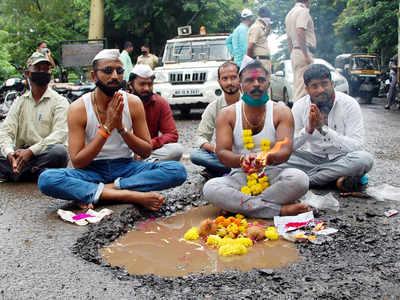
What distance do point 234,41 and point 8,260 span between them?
7.62 meters

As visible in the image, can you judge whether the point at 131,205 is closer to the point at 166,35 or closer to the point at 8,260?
the point at 8,260

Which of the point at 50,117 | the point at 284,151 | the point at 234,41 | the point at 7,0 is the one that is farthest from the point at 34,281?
the point at 7,0

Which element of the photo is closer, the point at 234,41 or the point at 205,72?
the point at 234,41

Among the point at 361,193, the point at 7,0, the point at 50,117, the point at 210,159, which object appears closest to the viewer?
the point at 361,193

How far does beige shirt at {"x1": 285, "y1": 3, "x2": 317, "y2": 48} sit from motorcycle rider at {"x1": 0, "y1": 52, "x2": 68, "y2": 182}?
3.88 meters

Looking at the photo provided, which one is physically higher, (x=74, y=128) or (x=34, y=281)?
(x=74, y=128)

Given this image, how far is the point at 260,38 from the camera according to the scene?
9047 millimetres

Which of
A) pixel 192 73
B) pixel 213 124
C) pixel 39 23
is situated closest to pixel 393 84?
pixel 192 73

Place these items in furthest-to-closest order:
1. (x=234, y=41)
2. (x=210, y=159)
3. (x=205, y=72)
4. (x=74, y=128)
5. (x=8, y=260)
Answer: (x=205, y=72) → (x=234, y=41) → (x=210, y=159) → (x=74, y=128) → (x=8, y=260)

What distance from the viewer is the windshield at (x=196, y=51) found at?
12.5 meters

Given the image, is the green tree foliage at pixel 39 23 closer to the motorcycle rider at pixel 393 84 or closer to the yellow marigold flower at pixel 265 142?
the motorcycle rider at pixel 393 84

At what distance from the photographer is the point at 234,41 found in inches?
393

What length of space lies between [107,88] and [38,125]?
1.65 m

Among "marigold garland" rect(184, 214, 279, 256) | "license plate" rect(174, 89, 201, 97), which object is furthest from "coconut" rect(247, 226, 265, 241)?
"license plate" rect(174, 89, 201, 97)
